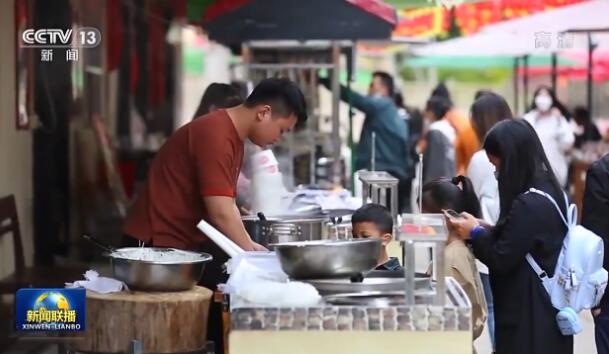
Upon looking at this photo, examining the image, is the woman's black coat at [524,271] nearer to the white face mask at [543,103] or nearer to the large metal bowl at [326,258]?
the large metal bowl at [326,258]

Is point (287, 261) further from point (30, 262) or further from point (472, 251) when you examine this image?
point (30, 262)

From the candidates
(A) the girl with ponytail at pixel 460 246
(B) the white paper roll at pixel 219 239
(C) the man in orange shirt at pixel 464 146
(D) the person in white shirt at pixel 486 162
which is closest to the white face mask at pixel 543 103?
(C) the man in orange shirt at pixel 464 146

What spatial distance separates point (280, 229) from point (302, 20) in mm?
1954

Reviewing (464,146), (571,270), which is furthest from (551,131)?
(571,270)

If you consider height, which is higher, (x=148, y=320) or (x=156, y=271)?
(x=156, y=271)

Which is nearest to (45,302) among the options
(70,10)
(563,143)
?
(70,10)

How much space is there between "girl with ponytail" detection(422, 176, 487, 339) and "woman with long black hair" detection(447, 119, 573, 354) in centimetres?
9

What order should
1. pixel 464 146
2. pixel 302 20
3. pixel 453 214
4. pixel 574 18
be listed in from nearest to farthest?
pixel 453 214, pixel 574 18, pixel 302 20, pixel 464 146

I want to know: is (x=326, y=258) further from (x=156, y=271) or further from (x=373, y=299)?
(x=156, y=271)

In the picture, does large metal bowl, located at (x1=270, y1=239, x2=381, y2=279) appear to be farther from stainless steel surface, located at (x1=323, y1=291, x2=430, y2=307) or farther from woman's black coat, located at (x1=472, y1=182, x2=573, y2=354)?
woman's black coat, located at (x1=472, y1=182, x2=573, y2=354)

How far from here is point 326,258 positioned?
4.30 meters

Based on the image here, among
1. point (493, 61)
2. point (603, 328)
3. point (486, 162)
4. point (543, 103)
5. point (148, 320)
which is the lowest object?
point (603, 328)

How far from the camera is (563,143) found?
1030cm

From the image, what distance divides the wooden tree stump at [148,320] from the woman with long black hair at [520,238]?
1340 millimetres
